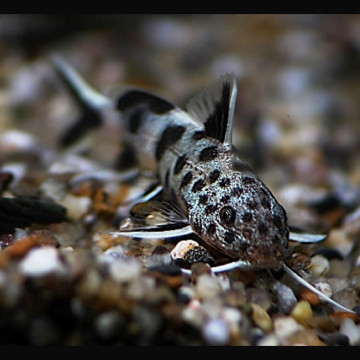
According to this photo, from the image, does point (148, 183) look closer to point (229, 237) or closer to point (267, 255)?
point (229, 237)

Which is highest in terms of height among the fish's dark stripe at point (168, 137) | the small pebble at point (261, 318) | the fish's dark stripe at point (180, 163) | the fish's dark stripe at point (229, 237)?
the fish's dark stripe at point (168, 137)

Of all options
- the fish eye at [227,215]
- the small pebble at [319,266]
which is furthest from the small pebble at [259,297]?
the small pebble at [319,266]

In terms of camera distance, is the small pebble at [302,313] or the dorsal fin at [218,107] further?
the dorsal fin at [218,107]

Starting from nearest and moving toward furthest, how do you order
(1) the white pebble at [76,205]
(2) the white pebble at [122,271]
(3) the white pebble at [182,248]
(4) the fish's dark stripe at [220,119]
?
(2) the white pebble at [122,271]
(3) the white pebble at [182,248]
(4) the fish's dark stripe at [220,119]
(1) the white pebble at [76,205]

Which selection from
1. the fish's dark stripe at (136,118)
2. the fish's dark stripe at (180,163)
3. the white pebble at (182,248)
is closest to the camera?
the white pebble at (182,248)

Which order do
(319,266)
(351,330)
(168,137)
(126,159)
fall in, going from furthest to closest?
1. (126,159)
2. (168,137)
3. (319,266)
4. (351,330)

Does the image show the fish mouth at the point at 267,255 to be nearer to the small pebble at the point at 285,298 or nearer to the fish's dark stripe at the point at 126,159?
the small pebble at the point at 285,298

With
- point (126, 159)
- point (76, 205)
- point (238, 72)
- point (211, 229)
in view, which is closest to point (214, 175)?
point (211, 229)
